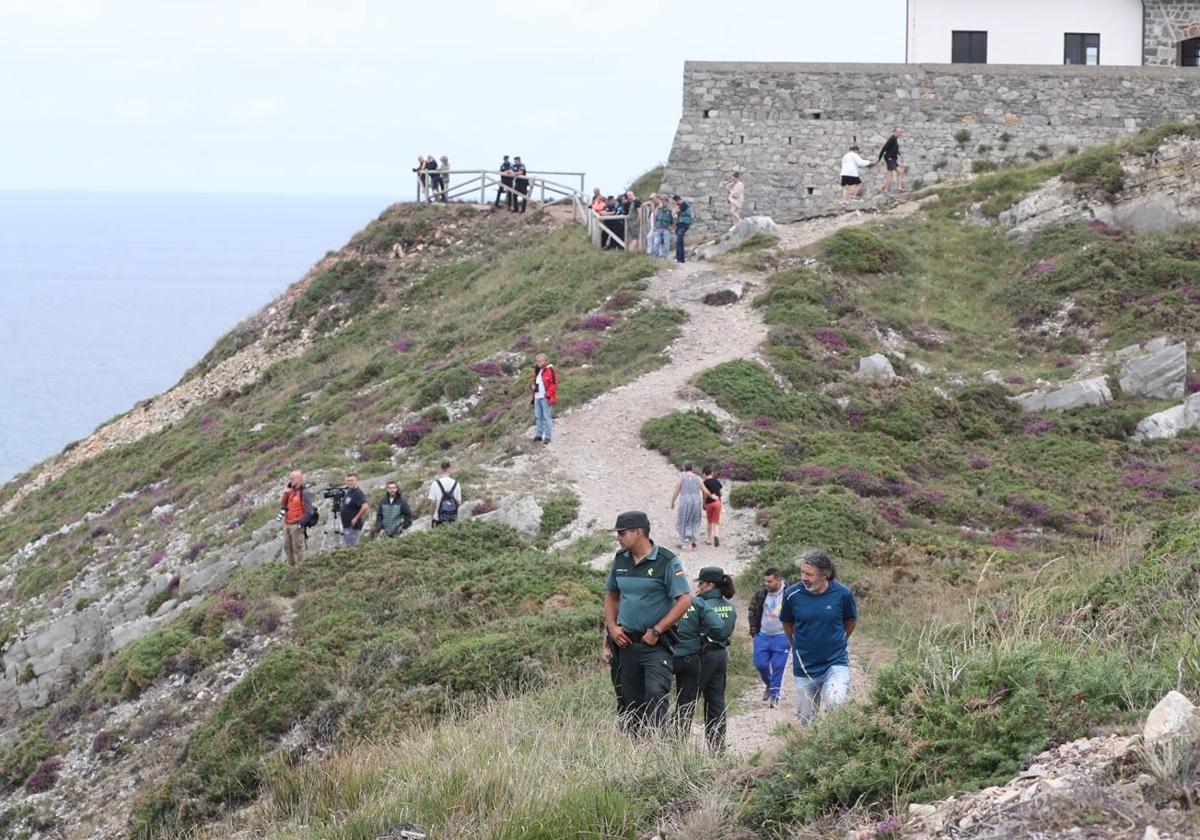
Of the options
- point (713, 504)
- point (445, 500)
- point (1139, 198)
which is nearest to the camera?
point (713, 504)

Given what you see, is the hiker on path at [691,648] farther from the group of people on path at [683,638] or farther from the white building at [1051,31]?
the white building at [1051,31]

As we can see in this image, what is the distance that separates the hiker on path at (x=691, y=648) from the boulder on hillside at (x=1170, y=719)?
402 centimetres

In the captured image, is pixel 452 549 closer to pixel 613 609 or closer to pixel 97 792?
pixel 97 792

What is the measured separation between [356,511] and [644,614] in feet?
40.7

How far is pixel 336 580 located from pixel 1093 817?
1495cm

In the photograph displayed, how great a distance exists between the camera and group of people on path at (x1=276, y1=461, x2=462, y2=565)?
2308cm

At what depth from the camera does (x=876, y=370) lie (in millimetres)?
30516

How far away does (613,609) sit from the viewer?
1199 cm

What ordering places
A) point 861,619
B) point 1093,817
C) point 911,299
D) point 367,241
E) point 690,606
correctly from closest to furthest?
point 1093,817, point 690,606, point 861,619, point 911,299, point 367,241

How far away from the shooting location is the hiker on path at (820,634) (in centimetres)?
1189

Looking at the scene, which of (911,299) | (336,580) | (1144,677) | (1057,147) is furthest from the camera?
(1057,147)

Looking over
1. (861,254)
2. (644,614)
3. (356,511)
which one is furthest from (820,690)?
(861,254)

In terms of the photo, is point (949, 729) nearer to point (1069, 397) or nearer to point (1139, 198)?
point (1069, 397)

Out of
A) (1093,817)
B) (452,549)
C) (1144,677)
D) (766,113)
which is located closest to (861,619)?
(452,549)
